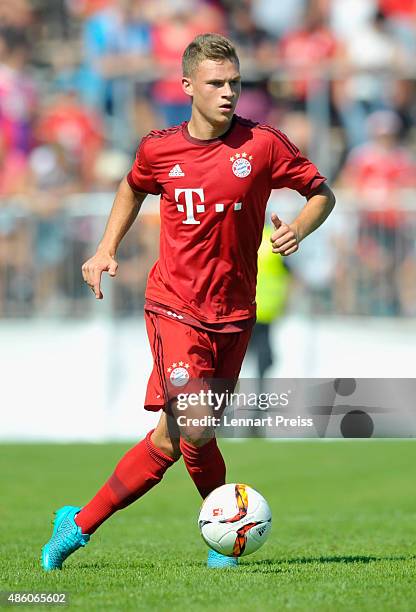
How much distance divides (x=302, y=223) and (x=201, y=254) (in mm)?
517

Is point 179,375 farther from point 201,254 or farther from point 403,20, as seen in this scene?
point 403,20

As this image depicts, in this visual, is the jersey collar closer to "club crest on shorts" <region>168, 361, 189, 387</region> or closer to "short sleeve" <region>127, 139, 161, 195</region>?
"short sleeve" <region>127, 139, 161, 195</region>

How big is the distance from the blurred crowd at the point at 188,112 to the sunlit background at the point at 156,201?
22 mm

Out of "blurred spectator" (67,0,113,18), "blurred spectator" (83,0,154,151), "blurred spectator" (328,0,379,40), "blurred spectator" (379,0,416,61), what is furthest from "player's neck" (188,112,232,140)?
"blurred spectator" (67,0,113,18)

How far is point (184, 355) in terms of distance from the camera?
6.40m

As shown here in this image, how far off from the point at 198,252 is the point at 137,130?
9287 mm

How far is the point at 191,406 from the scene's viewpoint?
20.8 feet

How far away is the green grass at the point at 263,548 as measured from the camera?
5633mm

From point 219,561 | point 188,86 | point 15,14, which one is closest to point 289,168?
point 188,86

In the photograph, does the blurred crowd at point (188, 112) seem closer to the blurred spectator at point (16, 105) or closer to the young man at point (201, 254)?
the blurred spectator at point (16, 105)

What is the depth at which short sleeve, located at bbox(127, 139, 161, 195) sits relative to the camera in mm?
6668

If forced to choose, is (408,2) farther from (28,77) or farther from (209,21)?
(28,77)

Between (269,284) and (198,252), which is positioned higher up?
(198,252)

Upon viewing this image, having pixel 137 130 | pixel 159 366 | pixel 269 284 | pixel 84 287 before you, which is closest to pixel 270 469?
pixel 269 284
